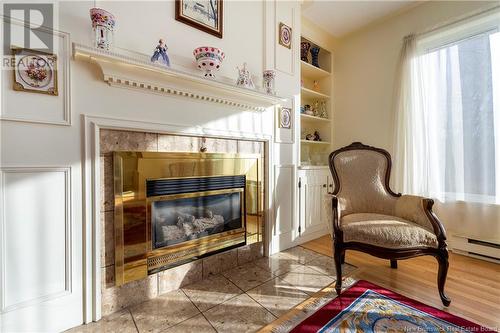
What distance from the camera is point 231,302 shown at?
4.87 ft

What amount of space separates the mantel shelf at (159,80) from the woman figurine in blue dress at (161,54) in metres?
0.07

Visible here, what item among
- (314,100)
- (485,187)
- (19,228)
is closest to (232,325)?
(19,228)

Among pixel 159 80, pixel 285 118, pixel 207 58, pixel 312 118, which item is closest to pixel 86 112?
pixel 159 80

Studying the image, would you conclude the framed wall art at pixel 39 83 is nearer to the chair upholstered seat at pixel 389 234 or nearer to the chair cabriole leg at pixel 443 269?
the chair upholstered seat at pixel 389 234

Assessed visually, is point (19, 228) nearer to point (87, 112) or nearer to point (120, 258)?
point (120, 258)

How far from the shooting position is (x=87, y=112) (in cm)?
129

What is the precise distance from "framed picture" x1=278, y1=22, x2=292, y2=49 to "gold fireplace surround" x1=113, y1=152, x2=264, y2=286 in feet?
4.37

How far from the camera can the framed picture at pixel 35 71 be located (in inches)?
43.9

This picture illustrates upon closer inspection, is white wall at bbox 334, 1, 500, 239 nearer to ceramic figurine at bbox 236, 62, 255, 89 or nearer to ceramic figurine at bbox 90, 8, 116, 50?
ceramic figurine at bbox 236, 62, 255, 89

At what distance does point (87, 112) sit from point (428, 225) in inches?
90.9

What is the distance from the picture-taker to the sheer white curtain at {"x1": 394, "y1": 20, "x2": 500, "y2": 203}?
6.84ft

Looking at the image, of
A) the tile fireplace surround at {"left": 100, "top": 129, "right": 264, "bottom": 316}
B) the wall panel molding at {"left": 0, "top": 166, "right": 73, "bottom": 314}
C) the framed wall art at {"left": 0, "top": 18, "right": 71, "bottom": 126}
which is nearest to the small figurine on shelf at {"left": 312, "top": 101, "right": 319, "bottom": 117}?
the tile fireplace surround at {"left": 100, "top": 129, "right": 264, "bottom": 316}

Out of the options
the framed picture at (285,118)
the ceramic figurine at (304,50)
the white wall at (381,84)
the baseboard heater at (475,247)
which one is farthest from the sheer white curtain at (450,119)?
the framed picture at (285,118)

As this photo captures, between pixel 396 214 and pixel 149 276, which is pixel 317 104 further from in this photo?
pixel 149 276
